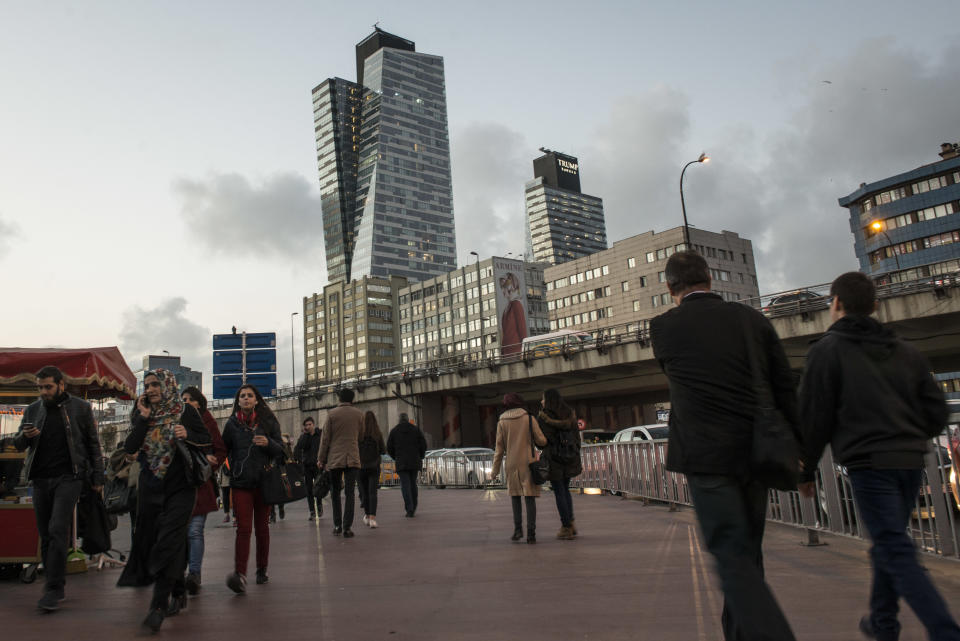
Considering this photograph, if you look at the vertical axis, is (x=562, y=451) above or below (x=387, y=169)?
below

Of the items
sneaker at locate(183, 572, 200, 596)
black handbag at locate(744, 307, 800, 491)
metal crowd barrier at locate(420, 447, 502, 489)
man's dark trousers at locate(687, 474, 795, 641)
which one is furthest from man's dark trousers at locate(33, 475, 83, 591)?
metal crowd barrier at locate(420, 447, 502, 489)

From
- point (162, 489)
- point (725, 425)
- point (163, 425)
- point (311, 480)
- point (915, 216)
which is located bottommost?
point (311, 480)

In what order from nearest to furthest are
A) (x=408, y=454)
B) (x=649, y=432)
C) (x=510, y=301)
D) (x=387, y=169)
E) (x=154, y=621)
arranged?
(x=154, y=621)
(x=408, y=454)
(x=649, y=432)
(x=510, y=301)
(x=387, y=169)

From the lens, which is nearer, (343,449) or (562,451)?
(562,451)

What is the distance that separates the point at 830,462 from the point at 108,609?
6455mm

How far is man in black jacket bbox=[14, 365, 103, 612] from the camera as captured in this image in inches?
214

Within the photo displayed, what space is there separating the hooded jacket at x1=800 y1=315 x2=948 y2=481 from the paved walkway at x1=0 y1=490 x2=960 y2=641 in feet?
3.97

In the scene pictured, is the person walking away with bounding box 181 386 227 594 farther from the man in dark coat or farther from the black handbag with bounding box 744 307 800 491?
the man in dark coat

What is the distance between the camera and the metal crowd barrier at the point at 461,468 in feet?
78.3

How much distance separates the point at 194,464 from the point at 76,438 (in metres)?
1.50

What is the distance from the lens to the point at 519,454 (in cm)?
855

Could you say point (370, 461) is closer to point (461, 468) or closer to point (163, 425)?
point (163, 425)

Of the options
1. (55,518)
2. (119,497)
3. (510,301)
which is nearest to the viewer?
(55,518)

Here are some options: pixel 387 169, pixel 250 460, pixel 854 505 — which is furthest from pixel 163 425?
pixel 387 169
